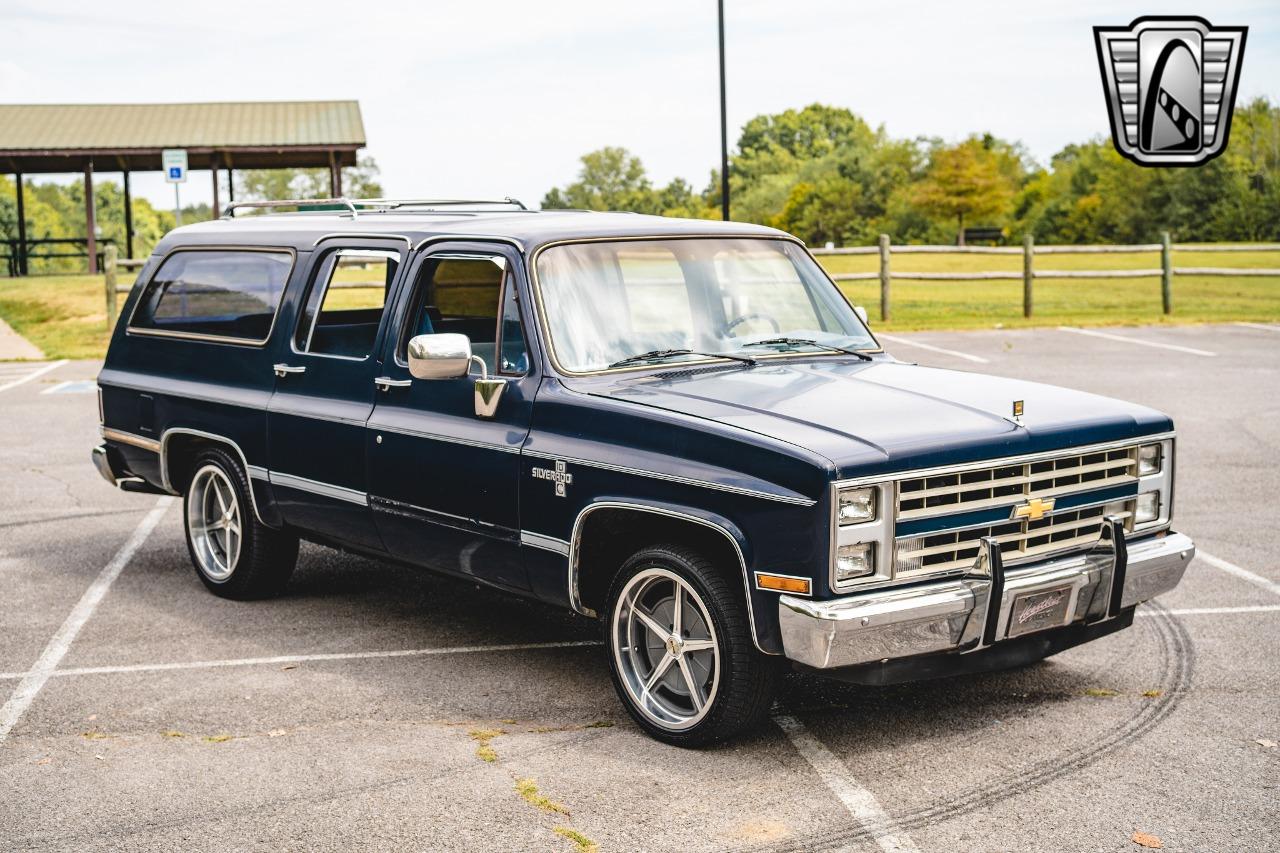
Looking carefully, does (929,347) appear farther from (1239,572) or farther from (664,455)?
(664,455)

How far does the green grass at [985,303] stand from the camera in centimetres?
2588

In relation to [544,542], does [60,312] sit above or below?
above

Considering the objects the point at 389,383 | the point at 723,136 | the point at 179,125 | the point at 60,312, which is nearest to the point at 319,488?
the point at 389,383

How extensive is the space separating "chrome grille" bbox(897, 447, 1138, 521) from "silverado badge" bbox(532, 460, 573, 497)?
1354 millimetres

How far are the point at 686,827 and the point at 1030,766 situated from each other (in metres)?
1.31

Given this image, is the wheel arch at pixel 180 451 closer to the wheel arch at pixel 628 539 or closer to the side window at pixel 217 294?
the side window at pixel 217 294

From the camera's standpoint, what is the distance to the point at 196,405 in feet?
25.7

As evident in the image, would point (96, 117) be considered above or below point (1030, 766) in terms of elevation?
above

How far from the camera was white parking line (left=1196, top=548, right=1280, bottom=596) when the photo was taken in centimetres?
768

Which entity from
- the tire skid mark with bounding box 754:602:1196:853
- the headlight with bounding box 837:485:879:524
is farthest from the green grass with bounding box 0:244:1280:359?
the tire skid mark with bounding box 754:602:1196:853

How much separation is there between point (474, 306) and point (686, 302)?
102 centimetres

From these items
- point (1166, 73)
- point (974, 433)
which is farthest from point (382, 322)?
point (1166, 73)

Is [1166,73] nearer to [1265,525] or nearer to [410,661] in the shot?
[1265,525]

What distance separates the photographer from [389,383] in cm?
662
